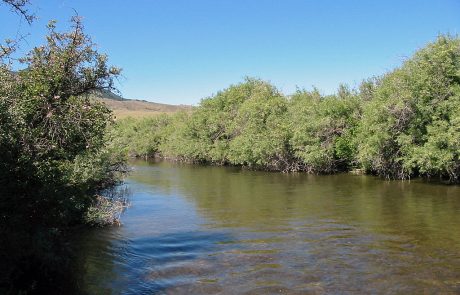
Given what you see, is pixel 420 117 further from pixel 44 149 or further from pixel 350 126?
pixel 44 149

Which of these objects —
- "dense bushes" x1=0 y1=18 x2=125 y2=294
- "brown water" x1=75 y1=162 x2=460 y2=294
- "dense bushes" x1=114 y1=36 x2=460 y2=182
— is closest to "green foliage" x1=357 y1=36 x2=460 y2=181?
"dense bushes" x1=114 y1=36 x2=460 y2=182

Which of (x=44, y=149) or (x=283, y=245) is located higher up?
(x=44, y=149)

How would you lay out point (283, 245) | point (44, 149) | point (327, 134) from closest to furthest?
point (44, 149) < point (283, 245) < point (327, 134)

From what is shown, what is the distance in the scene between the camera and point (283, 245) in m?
20.3

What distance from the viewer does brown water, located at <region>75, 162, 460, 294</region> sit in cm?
1501

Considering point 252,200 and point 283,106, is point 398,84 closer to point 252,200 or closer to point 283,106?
point 252,200

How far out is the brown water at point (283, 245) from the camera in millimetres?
15008

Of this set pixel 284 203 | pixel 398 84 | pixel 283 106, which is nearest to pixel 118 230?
pixel 284 203

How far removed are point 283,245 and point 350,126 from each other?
35947 mm

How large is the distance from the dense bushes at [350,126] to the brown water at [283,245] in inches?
217

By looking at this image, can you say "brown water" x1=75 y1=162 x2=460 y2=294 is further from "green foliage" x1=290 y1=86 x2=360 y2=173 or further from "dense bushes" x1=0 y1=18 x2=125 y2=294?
"green foliage" x1=290 y1=86 x2=360 y2=173

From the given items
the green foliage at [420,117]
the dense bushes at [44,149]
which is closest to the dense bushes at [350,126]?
the green foliage at [420,117]

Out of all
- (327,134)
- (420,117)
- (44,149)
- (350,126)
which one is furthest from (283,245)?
(350,126)

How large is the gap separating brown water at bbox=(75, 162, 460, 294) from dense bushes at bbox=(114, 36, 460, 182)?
18.1 ft
